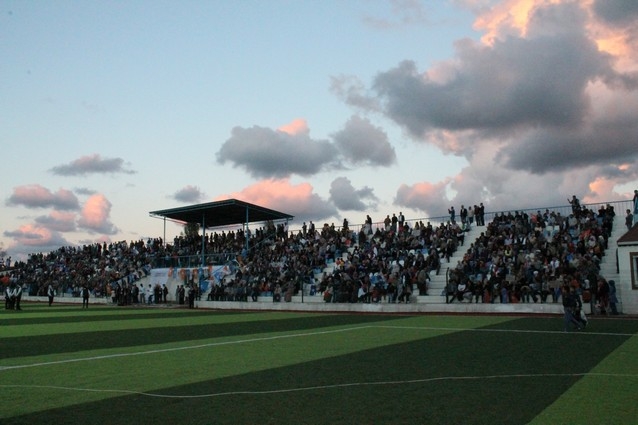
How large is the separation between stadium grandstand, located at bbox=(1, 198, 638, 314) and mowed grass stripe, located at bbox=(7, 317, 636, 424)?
Answer: 9423 mm

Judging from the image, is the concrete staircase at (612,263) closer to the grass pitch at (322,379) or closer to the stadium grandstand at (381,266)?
the stadium grandstand at (381,266)

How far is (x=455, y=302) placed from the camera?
28484 mm

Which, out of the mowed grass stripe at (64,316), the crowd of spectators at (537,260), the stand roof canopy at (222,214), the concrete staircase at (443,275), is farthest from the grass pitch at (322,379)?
the stand roof canopy at (222,214)

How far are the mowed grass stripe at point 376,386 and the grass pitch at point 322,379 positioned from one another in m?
0.02

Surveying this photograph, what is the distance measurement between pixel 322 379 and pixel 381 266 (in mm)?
24794

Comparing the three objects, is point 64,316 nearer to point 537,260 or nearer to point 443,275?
point 443,275

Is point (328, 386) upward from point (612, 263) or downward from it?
downward

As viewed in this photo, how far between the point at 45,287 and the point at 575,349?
5016 cm

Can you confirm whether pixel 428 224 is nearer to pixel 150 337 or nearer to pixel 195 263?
pixel 195 263

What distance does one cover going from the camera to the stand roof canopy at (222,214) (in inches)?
1811

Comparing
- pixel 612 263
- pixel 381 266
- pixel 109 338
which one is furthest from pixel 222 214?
pixel 109 338

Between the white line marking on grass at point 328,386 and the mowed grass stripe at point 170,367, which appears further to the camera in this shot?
the mowed grass stripe at point 170,367

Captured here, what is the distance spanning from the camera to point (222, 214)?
5044 cm

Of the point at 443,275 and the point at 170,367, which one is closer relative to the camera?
the point at 170,367
